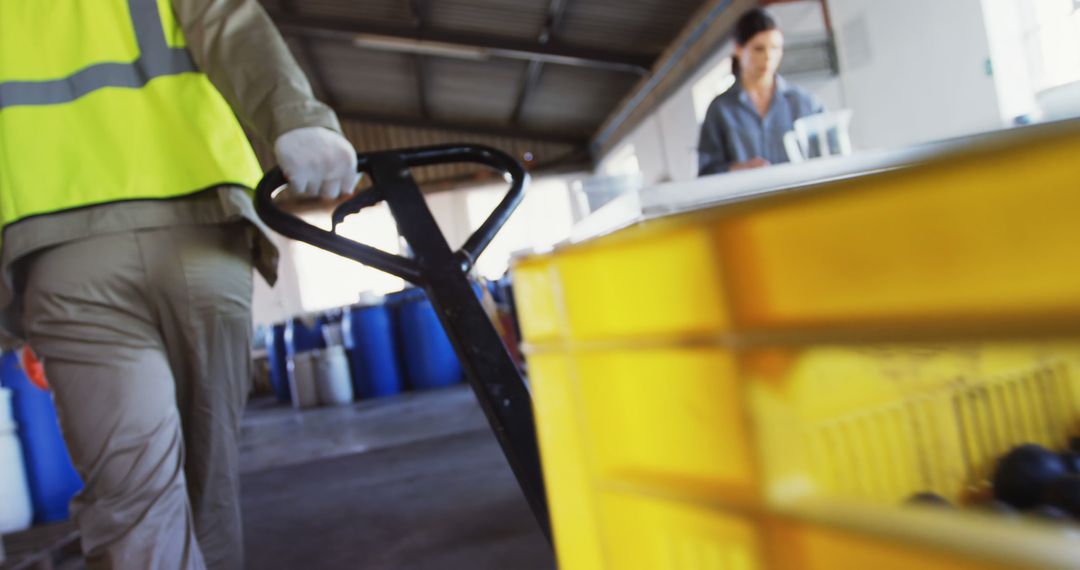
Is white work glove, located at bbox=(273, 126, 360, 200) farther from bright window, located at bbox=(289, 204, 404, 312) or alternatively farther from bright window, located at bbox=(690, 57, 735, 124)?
bright window, located at bbox=(289, 204, 404, 312)

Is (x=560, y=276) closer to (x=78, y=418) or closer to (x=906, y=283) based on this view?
(x=906, y=283)

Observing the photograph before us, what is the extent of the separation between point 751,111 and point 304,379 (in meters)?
5.74

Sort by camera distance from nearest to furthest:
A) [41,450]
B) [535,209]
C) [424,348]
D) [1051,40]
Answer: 1. [41,450]
2. [1051,40]
3. [424,348]
4. [535,209]

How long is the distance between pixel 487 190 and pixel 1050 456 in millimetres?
13722

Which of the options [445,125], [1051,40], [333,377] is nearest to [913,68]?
[1051,40]

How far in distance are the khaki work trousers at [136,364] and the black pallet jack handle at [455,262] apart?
0.84 feet

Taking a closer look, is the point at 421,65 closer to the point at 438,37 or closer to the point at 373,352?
the point at 438,37

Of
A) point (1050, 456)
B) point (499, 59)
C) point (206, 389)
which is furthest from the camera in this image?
point (499, 59)

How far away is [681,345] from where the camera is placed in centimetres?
43

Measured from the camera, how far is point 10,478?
275cm

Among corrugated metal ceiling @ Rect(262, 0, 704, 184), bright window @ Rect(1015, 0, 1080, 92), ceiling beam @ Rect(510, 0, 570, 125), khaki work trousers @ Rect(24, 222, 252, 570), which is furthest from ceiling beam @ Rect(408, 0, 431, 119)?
khaki work trousers @ Rect(24, 222, 252, 570)

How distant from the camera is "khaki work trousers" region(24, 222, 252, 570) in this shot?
1138 mm

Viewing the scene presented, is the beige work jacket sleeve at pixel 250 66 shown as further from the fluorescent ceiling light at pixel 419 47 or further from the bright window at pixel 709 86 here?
the fluorescent ceiling light at pixel 419 47

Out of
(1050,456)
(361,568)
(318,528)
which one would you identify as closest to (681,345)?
(1050,456)
